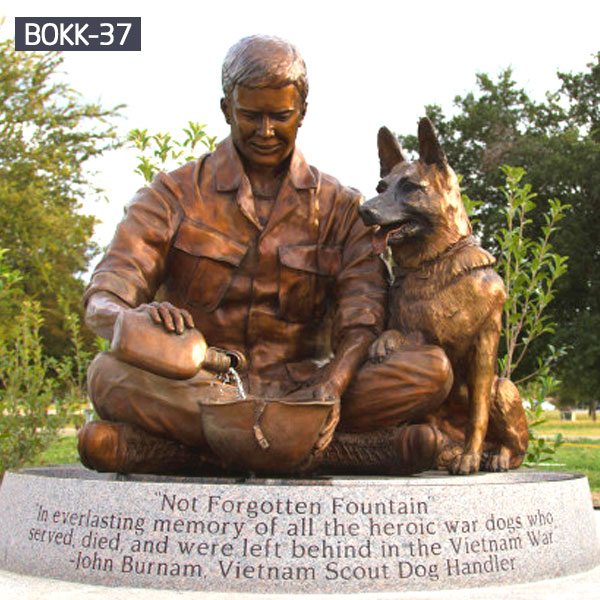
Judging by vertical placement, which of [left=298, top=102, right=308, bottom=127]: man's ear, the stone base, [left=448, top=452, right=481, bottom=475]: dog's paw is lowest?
the stone base

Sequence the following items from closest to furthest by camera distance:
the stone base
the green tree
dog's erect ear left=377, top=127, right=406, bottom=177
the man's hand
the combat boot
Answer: the stone base
the man's hand
the combat boot
dog's erect ear left=377, top=127, right=406, bottom=177
the green tree

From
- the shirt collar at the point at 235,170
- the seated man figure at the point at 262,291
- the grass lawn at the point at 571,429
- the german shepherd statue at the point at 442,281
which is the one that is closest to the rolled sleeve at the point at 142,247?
the seated man figure at the point at 262,291

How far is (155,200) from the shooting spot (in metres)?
4.80

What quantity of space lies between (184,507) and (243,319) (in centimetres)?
156

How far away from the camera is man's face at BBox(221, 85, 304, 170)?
443 centimetres

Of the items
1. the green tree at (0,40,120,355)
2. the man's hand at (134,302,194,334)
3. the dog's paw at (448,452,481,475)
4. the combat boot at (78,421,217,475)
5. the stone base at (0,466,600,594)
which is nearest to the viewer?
the stone base at (0,466,600,594)

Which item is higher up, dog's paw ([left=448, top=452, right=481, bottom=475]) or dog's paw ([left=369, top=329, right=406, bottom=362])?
dog's paw ([left=369, top=329, right=406, bottom=362])

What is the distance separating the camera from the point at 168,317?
377 cm

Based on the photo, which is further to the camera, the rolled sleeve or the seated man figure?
the rolled sleeve

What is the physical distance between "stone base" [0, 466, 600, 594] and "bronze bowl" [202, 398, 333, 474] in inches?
6.1

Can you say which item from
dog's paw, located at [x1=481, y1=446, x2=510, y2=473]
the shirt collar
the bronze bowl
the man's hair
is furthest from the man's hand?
dog's paw, located at [x1=481, y1=446, x2=510, y2=473]

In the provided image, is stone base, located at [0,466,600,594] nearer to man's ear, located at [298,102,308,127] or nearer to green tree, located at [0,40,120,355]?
man's ear, located at [298,102,308,127]

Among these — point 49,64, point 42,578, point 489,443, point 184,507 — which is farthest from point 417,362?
point 49,64

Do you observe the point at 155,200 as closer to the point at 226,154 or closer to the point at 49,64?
the point at 226,154
